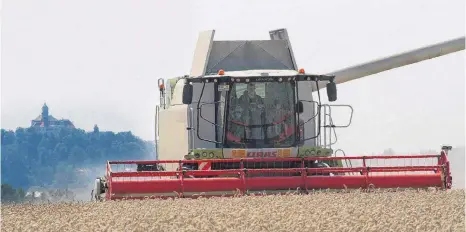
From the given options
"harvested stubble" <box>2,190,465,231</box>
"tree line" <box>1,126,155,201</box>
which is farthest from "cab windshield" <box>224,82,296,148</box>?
"tree line" <box>1,126,155,201</box>

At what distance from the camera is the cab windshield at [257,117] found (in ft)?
44.8

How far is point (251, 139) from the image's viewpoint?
13656mm

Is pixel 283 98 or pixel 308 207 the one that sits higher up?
pixel 283 98

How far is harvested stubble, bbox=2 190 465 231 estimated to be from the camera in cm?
864

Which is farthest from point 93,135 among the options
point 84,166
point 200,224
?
point 200,224

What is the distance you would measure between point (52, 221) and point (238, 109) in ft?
15.0

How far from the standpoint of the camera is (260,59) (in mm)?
14484

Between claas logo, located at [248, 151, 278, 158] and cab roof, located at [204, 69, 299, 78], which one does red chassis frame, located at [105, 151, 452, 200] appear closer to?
claas logo, located at [248, 151, 278, 158]

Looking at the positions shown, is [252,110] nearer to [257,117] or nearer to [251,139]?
[257,117]

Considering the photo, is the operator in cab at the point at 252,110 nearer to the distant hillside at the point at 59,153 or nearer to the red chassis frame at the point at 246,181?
the red chassis frame at the point at 246,181

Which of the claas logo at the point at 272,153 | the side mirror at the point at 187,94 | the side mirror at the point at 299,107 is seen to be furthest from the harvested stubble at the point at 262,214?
the side mirror at the point at 299,107

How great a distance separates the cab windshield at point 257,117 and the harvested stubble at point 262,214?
167 cm

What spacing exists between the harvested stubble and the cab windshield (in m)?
1.67

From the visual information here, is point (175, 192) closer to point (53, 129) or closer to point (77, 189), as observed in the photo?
point (77, 189)
